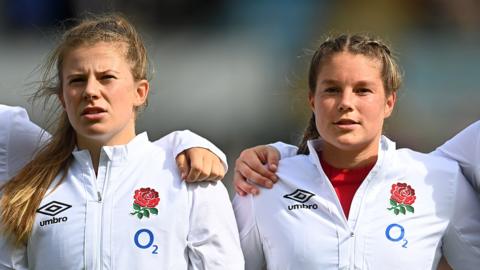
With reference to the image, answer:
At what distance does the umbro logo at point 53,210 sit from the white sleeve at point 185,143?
1.56 ft

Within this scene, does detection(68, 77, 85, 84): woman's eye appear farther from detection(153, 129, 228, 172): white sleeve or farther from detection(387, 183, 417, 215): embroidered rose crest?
detection(387, 183, 417, 215): embroidered rose crest

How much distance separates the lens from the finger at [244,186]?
4.15m

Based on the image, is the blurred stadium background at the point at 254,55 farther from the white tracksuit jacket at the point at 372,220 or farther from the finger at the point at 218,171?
the finger at the point at 218,171

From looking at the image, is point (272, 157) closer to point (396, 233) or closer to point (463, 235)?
point (396, 233)

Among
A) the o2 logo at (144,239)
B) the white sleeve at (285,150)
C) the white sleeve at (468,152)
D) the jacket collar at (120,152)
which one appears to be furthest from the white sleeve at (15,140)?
the white sleeve at (468,152)

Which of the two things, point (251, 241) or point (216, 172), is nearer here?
point (216, 172)

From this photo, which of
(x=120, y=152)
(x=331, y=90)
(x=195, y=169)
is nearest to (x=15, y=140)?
(x=120, y=152)

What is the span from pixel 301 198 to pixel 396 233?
40cm

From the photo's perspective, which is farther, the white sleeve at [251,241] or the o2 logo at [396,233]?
the white sleeve at [251,241]

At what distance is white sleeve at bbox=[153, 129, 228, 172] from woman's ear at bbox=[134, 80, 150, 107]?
0.60 ft

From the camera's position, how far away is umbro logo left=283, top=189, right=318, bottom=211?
13.4ft

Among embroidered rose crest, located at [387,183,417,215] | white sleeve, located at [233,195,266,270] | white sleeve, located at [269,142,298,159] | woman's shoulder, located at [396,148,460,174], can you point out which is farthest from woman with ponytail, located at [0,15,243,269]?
woman's shoulder, located at [396,148,460,174]

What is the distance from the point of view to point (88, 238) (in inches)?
153

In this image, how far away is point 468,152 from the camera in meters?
4.17
